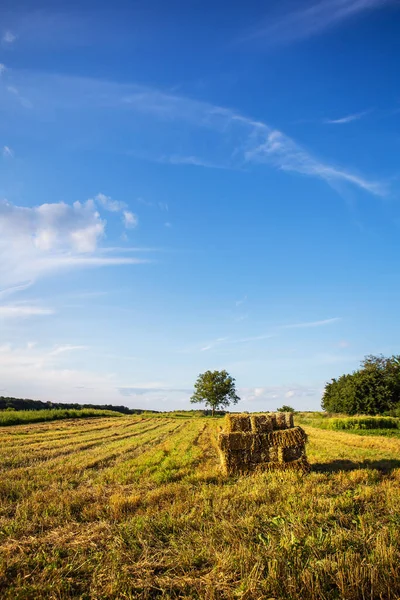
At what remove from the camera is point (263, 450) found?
12.0m

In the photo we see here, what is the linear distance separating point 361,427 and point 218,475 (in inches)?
1137

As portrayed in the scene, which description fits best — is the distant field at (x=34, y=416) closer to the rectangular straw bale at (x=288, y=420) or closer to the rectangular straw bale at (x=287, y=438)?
the rectangular straw bale at (x=288, y=420)

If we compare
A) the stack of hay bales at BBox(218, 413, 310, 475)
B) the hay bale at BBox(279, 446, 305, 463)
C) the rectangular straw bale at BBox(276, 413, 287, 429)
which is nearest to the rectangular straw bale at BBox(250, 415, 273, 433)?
the stack of hay bales at BBox(218, 413, 310, 475)

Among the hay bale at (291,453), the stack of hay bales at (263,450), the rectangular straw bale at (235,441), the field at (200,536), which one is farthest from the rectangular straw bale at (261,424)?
the field at (200,536)

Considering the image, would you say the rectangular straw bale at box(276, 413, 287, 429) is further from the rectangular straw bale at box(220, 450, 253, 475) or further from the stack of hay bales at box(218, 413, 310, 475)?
the rectangular straw bale at box(220, 450, 253, 475)

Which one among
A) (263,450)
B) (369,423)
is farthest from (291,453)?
(369,423)

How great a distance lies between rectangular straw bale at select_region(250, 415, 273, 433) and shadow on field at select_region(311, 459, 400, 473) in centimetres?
189

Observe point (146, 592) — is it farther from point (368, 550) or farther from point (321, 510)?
point (321, 510)

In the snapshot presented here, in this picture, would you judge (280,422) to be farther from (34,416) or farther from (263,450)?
(34,416)

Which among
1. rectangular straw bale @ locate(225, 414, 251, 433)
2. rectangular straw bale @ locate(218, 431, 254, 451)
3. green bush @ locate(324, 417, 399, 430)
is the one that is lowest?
green bush @ locate(324, 417, 399, 430)

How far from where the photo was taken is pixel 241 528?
20.1ft

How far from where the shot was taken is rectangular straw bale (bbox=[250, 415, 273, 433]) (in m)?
12.6

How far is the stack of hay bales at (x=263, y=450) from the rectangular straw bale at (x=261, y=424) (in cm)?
7

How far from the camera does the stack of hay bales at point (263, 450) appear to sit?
1171 cm
